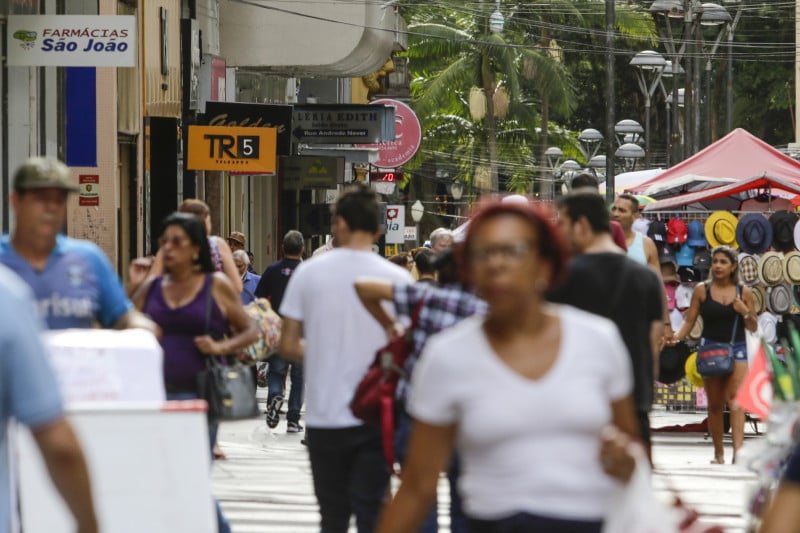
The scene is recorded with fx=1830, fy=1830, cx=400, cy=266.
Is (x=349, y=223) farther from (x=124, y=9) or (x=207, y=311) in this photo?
(x=124, y=9)

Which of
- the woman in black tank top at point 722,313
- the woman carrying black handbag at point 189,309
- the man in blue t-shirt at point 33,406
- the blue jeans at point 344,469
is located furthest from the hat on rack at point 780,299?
the man in blue t-shirt at point 33,406

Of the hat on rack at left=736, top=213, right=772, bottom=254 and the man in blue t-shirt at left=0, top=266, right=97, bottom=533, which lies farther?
the hat on rack at left=736, top=213, right=772, bottom=254

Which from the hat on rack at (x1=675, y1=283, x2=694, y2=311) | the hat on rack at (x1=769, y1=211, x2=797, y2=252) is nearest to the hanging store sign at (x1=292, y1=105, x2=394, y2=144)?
the hat on rack at (x1=769, y1=211, x2=797, y2=252)

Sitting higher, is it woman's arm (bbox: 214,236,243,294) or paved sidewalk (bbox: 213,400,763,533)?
woman's arm (bbox: 214,236,243,294)

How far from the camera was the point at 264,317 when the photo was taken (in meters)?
9.59

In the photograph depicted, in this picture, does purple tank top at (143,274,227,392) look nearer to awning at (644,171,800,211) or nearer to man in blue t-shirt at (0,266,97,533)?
man in blue t-shirt at (0,266,97,533)

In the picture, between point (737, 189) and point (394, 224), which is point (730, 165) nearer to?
point (737, 189)

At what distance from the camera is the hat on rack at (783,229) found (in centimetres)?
1825

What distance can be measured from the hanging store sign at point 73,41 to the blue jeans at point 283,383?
3112 millimetres

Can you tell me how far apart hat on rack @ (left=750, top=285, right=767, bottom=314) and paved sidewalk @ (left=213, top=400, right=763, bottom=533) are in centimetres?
124

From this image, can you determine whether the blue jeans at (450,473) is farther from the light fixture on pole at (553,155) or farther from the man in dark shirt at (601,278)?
the light fixture on pole at (553,155)

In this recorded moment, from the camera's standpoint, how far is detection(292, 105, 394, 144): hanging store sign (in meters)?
33.8

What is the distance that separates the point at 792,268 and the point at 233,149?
9.03 meters

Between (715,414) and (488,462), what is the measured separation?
10857 mm
